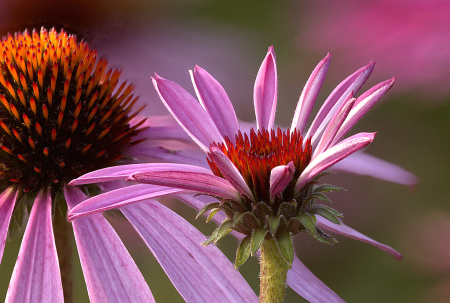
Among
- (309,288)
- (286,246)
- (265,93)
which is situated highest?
(265,93)

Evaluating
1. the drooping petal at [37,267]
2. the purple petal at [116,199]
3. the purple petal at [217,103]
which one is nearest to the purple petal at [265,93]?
the purple petal at [217,103]

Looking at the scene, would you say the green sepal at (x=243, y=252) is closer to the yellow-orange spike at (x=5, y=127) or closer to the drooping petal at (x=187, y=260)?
the drooping petal at (x=187, y=260)

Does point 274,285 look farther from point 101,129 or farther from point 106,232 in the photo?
point 101,129

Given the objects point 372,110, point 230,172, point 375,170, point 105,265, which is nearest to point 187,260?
point 105,265

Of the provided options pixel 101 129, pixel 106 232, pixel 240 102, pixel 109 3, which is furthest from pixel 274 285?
pixel 109 3

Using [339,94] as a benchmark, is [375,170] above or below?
below

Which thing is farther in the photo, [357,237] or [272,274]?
[357,237]

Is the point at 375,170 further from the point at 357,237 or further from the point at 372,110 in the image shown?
the point at 372,110
